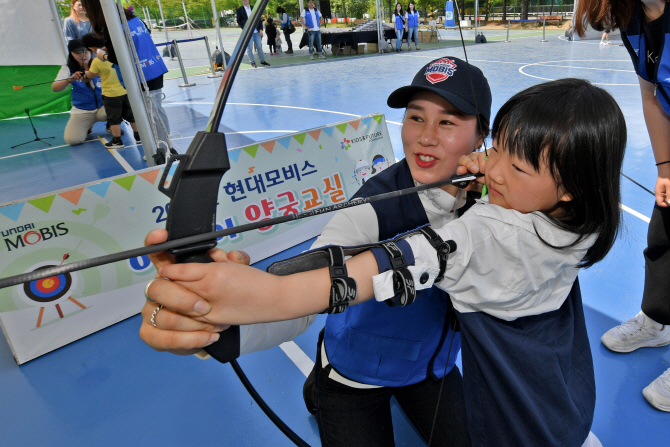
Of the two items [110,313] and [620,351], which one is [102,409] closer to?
[110,313]

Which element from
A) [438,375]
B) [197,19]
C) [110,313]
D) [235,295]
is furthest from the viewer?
[197,19]

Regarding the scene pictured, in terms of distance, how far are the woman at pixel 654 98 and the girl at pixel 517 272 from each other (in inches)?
21.9

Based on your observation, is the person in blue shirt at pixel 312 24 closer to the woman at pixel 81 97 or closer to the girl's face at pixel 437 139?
the woman at pixel 81 97

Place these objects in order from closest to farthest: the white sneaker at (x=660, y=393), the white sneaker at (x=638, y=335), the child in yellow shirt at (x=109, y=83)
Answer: the white sneaker at (x=660, y=393), the white sneaker at (x=638, y=335), the child in yellow shirt at (x=109, y=83)

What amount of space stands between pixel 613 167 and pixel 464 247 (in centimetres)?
34

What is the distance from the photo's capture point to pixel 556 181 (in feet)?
2.36

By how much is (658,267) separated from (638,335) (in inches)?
18.8

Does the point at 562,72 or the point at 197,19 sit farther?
the point at 197,19

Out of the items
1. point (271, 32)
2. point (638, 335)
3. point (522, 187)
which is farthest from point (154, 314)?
point (271, 32)

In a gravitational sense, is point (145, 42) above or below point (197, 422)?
above

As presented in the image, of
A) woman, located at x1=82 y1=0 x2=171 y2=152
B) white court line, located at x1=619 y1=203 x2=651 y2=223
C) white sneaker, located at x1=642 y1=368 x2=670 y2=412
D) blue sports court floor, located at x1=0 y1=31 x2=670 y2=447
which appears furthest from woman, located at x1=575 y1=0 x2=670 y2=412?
woman, located at x1=82 y1=0 x2=171 y2=152

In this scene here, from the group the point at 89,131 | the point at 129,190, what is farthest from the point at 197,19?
the point at 129,190

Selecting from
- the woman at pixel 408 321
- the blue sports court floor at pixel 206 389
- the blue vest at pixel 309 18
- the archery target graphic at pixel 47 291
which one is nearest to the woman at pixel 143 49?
the archery target graphic at pixel 47 291

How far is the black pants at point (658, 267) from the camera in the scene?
1312mm
